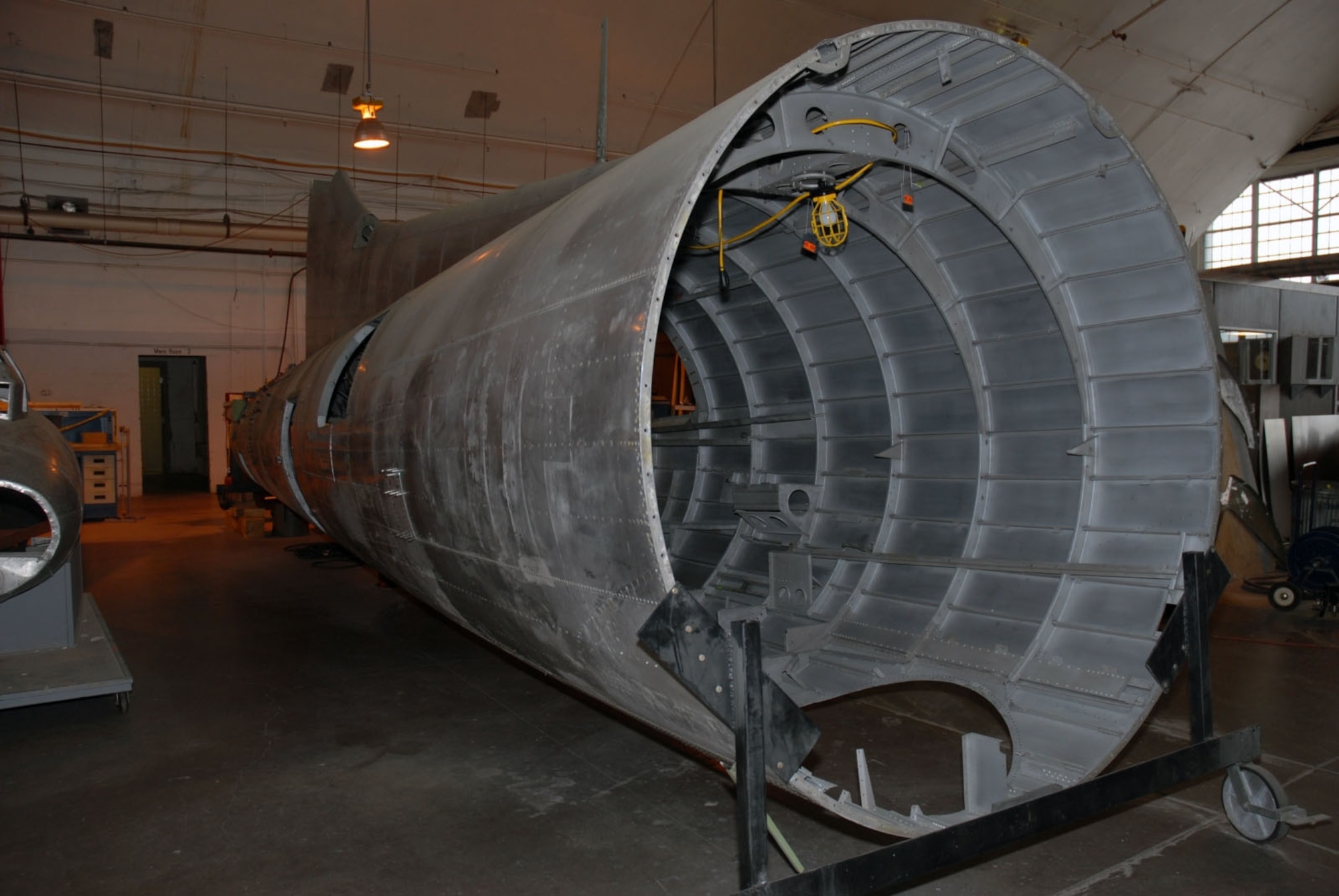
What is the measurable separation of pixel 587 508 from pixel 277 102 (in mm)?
18269

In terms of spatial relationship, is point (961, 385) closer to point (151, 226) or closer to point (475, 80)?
point (475, 80)

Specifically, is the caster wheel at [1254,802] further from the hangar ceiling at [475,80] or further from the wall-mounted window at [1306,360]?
the wall-mounted window at [1306,360]

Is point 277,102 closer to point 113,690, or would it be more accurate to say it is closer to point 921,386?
point 113,690

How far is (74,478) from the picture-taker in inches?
273

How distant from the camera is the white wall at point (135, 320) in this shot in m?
→ 20.8

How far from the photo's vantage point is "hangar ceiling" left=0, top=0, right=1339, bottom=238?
16.1 meters

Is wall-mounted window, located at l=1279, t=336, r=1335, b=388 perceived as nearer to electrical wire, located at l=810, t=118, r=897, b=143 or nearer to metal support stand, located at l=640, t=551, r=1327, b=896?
metal support stand, located at l=640, t=551, r=1327, b=896

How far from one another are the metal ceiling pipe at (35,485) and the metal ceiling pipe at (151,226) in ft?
45.2

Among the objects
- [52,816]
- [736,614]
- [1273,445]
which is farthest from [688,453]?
[1273,445]

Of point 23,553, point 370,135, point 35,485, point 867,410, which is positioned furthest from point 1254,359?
point 23,553

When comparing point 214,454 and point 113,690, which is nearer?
point 113,690

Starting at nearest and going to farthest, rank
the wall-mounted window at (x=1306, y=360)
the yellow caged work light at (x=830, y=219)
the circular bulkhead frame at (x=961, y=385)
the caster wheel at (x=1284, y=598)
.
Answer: the circular bulkhead frame at (x=961, y=385), the yellow caged work light at (x=830, y=219), the caster wheel at (x=1284, y=598), the wall-mounted window at (x=1306, y=360)

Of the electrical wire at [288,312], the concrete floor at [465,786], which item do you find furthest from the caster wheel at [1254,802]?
the electrical wire at [288,312]

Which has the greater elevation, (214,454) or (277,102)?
(277,102)
